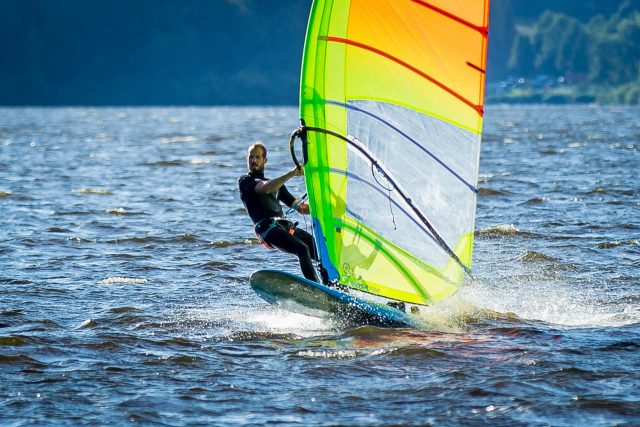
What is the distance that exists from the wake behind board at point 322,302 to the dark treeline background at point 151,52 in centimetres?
14705

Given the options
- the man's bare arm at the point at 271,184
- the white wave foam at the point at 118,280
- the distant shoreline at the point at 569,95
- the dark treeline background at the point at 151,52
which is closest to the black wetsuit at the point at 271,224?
the man's bare arm at the point at 271,184

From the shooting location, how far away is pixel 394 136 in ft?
34.3

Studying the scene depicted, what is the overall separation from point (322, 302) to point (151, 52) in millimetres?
163820

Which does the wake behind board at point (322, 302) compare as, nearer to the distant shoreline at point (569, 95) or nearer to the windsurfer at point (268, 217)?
the windsurfer at point (268, 217)

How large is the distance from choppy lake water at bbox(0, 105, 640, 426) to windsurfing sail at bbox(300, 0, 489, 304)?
66cm

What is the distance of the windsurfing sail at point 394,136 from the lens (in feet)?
33.5

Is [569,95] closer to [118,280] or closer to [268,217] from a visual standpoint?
[118,280]

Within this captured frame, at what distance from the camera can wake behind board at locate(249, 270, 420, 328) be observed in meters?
10.4

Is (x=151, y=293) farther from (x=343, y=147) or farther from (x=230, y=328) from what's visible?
(x=343, y=147)

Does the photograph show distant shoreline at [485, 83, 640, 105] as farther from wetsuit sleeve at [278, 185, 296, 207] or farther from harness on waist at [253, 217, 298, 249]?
harness on waist at [253, 217, 298, 249]

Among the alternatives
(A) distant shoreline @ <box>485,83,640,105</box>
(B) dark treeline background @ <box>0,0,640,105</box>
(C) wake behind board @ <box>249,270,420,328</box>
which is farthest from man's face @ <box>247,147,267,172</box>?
(A) distant shoreline @ <box>485,83,640,105</box>

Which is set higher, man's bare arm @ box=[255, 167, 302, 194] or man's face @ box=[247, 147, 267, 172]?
man's face @ box=[247, 147, 267, 172]

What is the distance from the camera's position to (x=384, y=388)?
871 cm

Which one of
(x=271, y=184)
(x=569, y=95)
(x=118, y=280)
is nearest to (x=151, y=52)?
(x=569, y=95)
